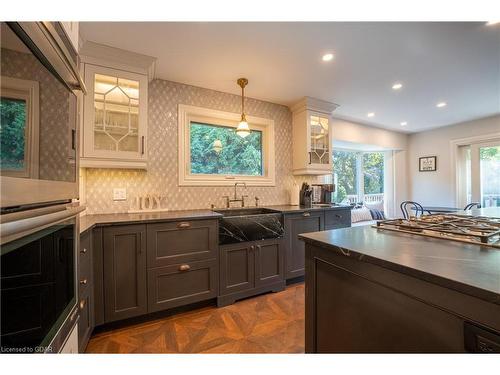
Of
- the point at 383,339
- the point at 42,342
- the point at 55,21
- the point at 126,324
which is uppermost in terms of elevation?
the point at 55,21

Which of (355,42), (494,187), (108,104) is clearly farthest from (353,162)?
(108,104)

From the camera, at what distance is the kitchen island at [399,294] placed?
0.58m

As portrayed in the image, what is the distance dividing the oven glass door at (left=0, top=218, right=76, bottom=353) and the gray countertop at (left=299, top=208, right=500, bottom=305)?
98 cm

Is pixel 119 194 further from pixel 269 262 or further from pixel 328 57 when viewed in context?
pixel 328 57

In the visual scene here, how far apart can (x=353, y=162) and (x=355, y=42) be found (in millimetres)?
3524

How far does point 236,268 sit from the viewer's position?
225cm

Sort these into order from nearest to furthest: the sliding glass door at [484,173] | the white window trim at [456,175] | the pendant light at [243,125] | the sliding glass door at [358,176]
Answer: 1. the pendant light at [243,125]
2. the sliding glass door at [484,173]
3. the white window trim at [456,175]
4. the sliding glass door at [358,176]

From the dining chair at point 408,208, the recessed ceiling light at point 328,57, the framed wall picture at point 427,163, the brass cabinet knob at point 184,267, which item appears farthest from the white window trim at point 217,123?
the framed wall picture at point 427,163

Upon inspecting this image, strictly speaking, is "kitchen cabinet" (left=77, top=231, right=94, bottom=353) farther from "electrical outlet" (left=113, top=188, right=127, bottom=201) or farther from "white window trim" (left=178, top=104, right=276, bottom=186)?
"white window trim" (left=178, top=104, right=276, bottom=186)

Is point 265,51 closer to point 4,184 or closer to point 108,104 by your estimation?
point 108,104

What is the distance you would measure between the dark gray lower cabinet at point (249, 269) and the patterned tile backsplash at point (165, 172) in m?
0.77

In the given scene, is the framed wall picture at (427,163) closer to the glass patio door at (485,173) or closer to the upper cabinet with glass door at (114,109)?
the glass patio door at (485,173)

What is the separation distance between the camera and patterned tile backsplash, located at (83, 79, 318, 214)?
2.22 metres

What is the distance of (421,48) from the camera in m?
2.03
